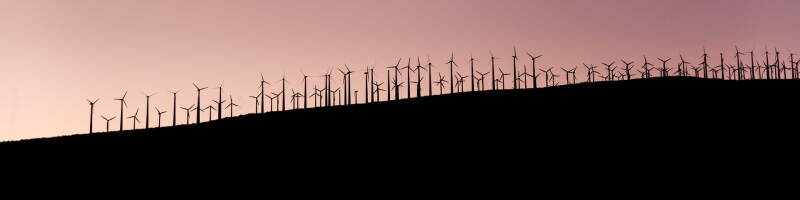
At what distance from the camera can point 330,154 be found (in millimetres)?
60812

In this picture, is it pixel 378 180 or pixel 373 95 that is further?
pixel 373 95

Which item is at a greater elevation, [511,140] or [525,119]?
[525,119]

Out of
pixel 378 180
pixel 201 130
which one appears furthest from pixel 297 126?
pixel 378 180

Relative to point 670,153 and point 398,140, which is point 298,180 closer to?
point 398,140

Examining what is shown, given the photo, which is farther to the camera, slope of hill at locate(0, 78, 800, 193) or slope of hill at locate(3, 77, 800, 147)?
→ slope of hill at locate(3, 77, 800, 147)

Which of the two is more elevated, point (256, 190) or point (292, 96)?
point (292, 96)

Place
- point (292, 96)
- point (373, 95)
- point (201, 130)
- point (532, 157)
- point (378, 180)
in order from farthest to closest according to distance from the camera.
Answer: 1. point (292, 96)
2. point (373, 95)
3. point (201, 130)
4. point (532, 157)
5. point (378, 180)

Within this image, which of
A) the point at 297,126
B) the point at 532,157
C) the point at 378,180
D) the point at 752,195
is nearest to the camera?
the point at 752,195

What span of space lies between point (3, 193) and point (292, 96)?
373ft

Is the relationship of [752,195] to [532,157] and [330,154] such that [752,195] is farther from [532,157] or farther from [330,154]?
[330,154]

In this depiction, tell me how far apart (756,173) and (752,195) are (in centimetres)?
579

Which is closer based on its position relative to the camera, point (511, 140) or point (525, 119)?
point (511, 140)

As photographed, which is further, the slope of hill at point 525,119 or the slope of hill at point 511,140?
the slope of hill at point 525,119

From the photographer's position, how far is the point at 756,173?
146 feet
